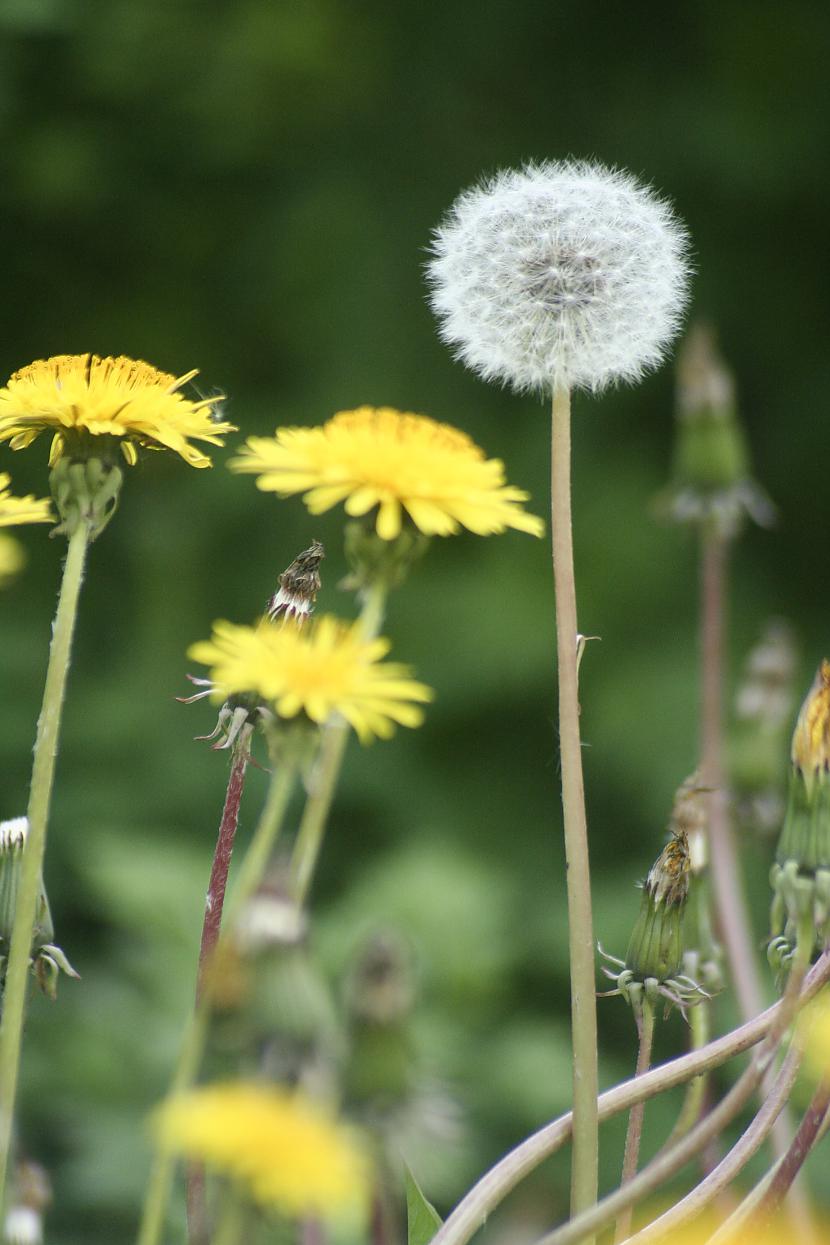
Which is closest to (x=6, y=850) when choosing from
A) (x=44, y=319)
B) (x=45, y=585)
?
(x=45, y=585)

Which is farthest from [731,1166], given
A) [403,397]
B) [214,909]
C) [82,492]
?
[403,397]

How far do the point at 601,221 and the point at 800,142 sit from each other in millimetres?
2049

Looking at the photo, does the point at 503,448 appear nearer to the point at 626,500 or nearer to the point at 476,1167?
the point at 626,500

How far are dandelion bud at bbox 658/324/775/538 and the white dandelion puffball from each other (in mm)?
687

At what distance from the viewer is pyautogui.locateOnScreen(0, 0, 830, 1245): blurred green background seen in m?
2.07

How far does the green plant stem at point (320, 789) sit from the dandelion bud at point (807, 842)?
0.63 feet

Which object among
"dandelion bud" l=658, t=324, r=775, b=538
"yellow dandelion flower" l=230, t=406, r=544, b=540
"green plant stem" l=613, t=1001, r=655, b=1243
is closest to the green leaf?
"green plant stem" l=613, t=1001, r=655, b=1243

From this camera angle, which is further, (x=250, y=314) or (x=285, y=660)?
(x=250, y=314)

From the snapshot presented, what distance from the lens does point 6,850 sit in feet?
2.05

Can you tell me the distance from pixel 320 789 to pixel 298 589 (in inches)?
8.2

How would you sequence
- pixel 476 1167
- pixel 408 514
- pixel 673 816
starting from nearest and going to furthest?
pixel 408 514 → pixel 673 816 → pixel 476 1167

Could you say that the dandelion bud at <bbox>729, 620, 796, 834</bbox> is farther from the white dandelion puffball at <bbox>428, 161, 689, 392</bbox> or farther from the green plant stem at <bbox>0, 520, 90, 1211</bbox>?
the green plant stem at <bbox>0, 520, 90, 1211</bbox>

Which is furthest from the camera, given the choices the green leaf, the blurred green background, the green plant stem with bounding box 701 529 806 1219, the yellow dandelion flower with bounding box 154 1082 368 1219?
the blurred green background

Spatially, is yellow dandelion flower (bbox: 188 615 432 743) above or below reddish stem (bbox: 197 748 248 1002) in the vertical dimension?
above
